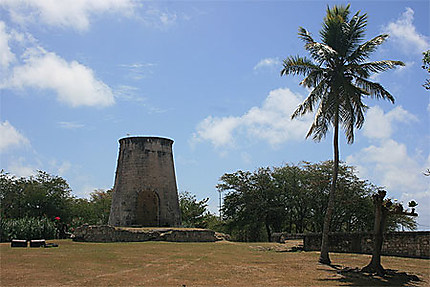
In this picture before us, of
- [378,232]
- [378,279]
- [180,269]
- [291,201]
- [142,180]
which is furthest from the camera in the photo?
[291,201]

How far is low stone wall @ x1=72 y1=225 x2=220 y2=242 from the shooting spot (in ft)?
66.0

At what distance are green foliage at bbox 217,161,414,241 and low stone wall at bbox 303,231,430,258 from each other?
12945 millimetres

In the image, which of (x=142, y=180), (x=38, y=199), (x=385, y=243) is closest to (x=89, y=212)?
(x=38, y=199)

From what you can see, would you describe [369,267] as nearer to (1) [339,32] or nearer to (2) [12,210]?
(1) [339,32]

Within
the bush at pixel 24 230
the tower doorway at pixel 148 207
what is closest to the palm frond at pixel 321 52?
the bush at pixel 24 230

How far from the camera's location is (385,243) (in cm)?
1570

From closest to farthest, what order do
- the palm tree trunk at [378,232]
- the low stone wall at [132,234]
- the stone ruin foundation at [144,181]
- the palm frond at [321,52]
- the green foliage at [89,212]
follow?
the palm tree trunk at [378,232], the palm frond at [321,52], the low stone wall at [132,234], the stone ruin foundation at [144,181], the green foliage at [89,212]

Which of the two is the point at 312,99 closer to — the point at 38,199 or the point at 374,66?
the point at 374,66

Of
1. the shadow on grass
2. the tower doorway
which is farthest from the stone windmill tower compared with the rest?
the shadow on grass

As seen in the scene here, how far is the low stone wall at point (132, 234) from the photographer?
66.0ft

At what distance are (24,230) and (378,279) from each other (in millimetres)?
16260

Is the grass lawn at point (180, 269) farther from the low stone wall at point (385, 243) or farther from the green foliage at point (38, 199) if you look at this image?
the green foliage at point (38, 199)

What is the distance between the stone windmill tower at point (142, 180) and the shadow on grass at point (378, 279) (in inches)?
586

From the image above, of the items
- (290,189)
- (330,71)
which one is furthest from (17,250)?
(290,189)
